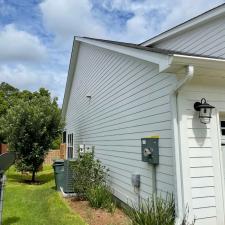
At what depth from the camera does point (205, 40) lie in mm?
6941

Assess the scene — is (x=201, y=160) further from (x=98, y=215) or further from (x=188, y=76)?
(x=98, y=215)

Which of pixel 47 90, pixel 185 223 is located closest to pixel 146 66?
pixel 185 223

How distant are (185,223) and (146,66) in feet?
10.2

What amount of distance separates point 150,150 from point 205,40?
3.90m

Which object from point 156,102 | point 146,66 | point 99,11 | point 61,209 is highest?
point 99,11

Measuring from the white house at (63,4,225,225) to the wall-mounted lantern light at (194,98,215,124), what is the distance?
6cm

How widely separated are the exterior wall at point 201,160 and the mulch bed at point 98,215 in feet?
5.10

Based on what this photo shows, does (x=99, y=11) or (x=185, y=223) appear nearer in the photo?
(x=185, y=223)

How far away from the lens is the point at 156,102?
4.90 metres

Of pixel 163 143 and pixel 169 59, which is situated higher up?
pixel 169 59

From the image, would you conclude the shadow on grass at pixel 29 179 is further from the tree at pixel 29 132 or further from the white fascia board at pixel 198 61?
the white fascia board at pixel 198 61

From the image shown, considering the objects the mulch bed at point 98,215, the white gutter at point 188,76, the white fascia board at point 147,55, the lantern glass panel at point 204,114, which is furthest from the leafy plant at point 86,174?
the white gutter at point 188,76

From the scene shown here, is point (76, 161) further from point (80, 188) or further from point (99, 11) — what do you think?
point (99, 11)

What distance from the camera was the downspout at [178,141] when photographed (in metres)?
3.85
